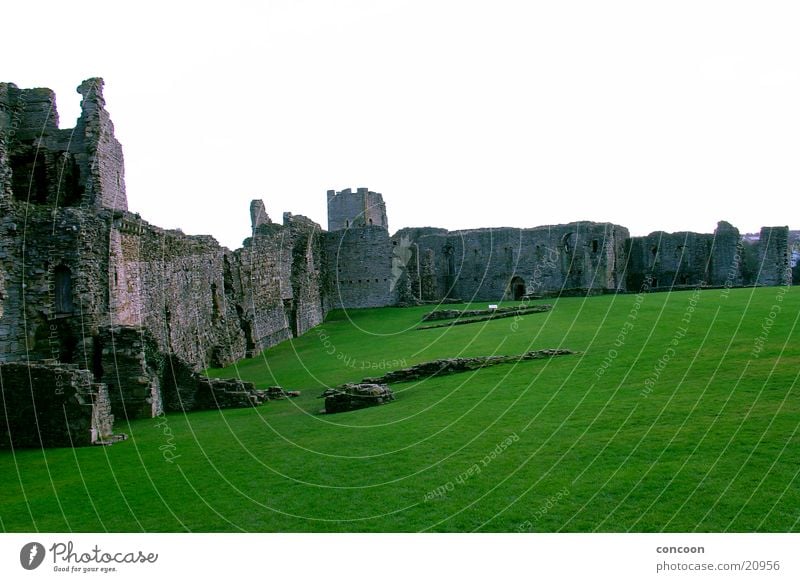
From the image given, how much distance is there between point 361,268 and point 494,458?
37.0 metres

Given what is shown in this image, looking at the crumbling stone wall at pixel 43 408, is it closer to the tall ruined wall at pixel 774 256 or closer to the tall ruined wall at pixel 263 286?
the tall ruined wall at pixel 263 286

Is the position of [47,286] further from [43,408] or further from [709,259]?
[709,259]

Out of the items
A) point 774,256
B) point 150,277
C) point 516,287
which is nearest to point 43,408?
point 150,277

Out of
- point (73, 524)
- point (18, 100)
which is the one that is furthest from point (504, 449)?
point (18, 100)

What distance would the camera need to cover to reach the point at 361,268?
47.6 metres

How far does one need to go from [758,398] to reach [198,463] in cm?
919

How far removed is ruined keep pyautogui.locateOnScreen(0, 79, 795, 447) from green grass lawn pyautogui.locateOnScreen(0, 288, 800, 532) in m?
1.22

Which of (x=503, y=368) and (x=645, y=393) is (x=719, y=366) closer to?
(x=645, y=393)

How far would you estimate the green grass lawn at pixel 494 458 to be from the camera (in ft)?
29.7

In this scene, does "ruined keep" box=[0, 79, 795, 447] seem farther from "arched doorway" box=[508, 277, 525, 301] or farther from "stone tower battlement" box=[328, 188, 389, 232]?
"stone tower battlement" box=[328, 188, 389, 232]

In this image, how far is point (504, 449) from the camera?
11391 millimetres

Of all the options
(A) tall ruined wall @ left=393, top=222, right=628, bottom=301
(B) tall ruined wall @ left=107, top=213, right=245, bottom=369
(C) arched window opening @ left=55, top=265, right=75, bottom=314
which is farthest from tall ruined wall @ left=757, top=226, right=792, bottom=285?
(C) arched window opening @ left=55, top=265, right=75, bottom=314

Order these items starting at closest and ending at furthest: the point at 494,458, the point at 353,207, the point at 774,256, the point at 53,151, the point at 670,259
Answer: the point at 494,458
the point at 53,151
the point at 774,256
the point at 670,259
the point at 353,207

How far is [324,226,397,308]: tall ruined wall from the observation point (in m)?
47.5
